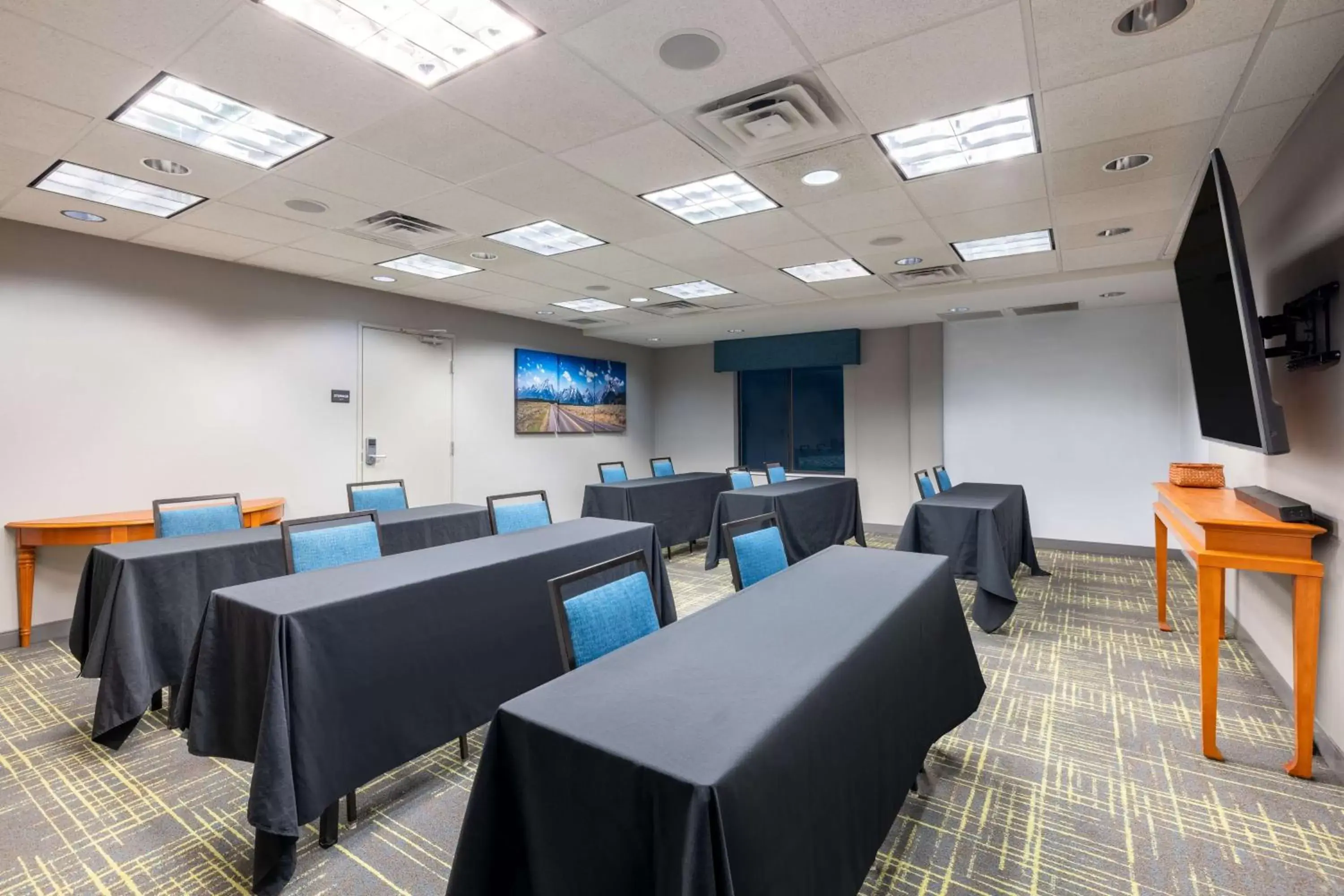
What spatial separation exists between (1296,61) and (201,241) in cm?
602

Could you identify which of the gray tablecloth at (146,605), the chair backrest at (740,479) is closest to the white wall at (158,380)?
the gray tablecloth at (146,605)

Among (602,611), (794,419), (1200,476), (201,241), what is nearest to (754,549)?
(602,611)

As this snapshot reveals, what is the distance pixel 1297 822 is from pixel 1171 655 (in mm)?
1768

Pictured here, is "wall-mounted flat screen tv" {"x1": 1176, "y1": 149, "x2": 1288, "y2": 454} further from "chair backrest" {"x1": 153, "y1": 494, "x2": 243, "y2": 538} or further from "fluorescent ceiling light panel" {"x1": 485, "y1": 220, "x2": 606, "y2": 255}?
"chair backrest" {"x1": 153, "y1": 494, "x2": 243, "y2": 538}

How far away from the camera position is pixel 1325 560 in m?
2.47

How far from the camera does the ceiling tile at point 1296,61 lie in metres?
2.04

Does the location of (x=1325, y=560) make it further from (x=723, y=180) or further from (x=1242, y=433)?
(x=723, y=180)

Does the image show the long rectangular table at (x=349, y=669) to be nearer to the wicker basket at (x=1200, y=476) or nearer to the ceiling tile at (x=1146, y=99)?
the ceiling tile at (x=1146, y=99)

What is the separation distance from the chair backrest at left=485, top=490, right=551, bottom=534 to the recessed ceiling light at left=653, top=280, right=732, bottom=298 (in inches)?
105

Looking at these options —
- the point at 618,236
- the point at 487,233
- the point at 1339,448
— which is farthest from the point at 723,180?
the point at 1339,448

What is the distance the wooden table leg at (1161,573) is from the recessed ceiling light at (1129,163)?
232cm

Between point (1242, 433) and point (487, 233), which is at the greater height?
point (487, 233)

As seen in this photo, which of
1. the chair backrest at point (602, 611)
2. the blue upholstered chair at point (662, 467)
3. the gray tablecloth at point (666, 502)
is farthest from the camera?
the blue upholstered chair at point (662, 467)

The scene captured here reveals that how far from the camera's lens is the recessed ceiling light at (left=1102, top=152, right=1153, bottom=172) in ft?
9.84
